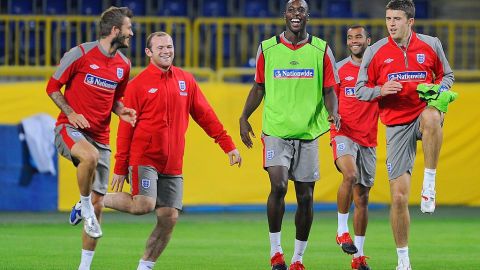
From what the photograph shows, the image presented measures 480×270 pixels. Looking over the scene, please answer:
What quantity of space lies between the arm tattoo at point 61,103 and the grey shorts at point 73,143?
0.23 meters

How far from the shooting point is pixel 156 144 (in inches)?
431

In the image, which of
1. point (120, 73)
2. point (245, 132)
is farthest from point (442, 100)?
point (120, 73)

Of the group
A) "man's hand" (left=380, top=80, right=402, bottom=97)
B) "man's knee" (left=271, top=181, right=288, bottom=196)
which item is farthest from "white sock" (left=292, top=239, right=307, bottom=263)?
"man's hand" (left=380, top=80, right=402, bottom=97)

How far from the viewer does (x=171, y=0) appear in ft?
80.6

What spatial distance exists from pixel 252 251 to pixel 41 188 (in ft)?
19.8

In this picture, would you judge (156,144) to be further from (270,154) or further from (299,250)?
(299,250)

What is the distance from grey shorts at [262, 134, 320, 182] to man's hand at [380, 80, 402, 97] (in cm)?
98

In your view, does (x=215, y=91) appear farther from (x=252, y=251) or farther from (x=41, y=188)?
(x=252, y=251)

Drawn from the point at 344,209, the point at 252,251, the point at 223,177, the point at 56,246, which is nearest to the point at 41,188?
the point at 223,177

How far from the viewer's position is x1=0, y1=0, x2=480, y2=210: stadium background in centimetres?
1962

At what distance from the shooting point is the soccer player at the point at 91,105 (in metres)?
10.8

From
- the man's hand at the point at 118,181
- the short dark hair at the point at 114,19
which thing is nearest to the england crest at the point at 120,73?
the short dark hair at the point at 114,19

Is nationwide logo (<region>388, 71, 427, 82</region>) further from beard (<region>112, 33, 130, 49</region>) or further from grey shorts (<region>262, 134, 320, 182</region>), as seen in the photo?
beard (<region>112, 33, 130, 49</region>)

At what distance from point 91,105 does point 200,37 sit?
11.8 metres
